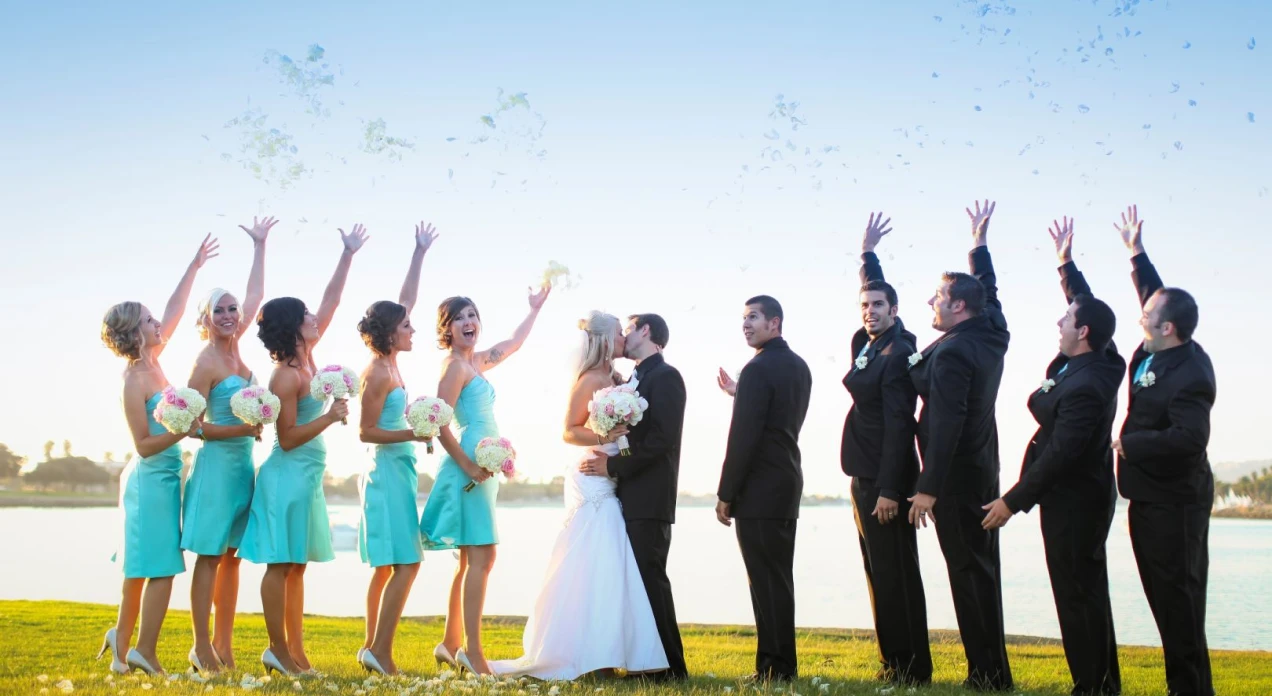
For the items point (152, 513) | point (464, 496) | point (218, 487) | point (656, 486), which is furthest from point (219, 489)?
point (656, 486)

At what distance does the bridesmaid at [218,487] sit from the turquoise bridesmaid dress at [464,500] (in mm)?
1571

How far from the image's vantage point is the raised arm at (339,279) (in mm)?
9328

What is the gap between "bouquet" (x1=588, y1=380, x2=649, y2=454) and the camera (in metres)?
8.12

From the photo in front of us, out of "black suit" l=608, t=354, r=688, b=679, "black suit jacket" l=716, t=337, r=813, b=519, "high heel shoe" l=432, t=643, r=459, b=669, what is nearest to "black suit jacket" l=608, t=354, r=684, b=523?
"black suit" l=608, t=354, r=688, b=679

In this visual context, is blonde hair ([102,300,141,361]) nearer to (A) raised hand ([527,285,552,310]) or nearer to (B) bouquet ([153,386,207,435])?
(B) bouquet ([153,386,207,435])

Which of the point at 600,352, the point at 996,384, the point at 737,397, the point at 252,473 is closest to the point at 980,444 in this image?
the point at 996,384

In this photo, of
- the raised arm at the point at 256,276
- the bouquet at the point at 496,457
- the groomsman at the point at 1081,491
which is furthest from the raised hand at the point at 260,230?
the groomsman at the point at 1081,491

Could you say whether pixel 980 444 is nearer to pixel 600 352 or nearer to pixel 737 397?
pixel 737 397

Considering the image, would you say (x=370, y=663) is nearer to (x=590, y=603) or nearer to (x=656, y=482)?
(x=590, y=603)

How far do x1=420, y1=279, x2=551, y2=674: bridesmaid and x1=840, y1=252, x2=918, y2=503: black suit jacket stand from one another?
308 centimetres

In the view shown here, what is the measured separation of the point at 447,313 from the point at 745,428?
2.77 meters

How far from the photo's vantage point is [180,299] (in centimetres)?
936

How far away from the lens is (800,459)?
8.47 metres

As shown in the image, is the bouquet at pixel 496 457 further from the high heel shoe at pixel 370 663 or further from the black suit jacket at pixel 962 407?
the black suit jacket at pixel 962 407
